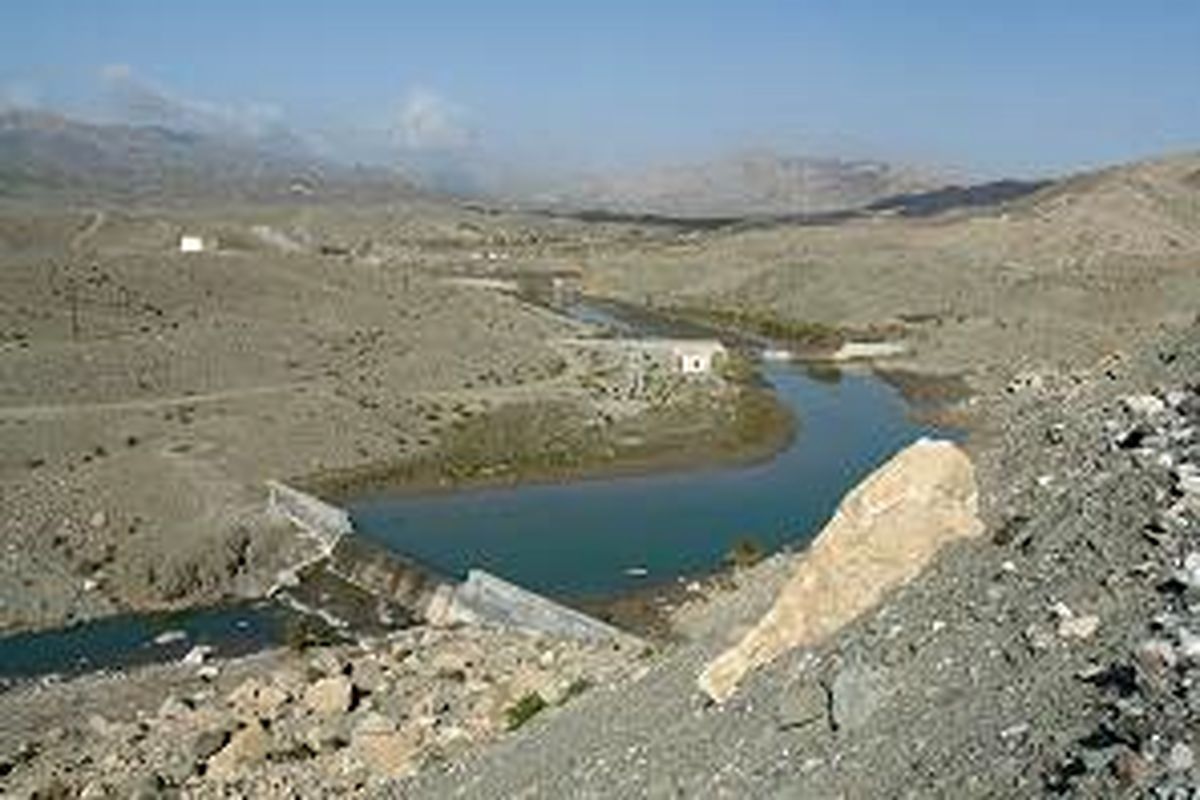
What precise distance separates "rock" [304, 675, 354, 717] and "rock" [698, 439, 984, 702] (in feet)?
40.5

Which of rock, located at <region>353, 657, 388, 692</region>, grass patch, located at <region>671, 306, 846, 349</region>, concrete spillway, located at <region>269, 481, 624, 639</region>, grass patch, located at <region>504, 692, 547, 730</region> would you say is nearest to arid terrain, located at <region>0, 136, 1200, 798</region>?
rock, located at <region>353, 657, 388, 692</region>

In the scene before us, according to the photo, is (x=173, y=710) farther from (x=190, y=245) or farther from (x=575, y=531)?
(x=190, y=245)

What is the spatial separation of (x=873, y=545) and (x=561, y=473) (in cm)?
4195

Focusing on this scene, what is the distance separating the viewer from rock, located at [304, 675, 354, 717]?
30219 mm

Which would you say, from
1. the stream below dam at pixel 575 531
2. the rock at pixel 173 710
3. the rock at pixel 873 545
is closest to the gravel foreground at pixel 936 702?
the rock at pixel 873 545

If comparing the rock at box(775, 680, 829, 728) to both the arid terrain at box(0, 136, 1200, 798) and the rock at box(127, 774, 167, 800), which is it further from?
the rock at box(127, 774, 167, 800)

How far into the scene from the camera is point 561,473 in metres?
60.7

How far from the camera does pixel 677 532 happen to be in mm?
52500

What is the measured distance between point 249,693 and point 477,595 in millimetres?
10093

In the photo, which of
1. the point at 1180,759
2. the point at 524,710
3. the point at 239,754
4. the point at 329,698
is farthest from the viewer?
the point at 329,698

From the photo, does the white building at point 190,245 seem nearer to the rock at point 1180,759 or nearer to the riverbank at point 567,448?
the riverbank at point 567,448

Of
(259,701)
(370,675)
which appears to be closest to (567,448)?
(370,675)

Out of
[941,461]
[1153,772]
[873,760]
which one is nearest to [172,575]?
[941,461]

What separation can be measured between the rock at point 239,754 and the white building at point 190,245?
A: 71.3 m
